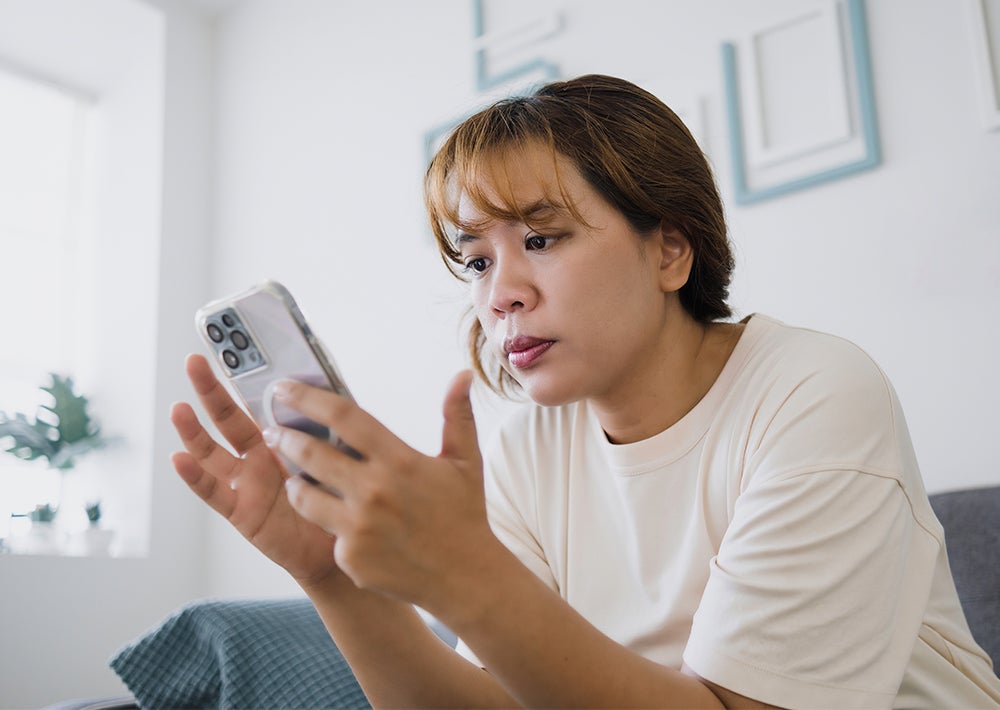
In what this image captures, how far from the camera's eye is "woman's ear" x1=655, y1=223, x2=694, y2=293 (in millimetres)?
1087

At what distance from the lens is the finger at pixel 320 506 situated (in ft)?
1.81

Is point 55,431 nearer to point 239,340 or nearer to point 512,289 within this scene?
point 512,289

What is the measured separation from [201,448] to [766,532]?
1.64 ft

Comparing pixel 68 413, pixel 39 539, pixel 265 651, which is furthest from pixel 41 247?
pixel 265 651

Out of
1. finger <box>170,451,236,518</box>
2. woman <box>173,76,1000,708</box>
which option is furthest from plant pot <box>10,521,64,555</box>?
→ finger <box>170,451,236,518</box>

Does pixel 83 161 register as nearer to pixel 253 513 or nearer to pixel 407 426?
pixel 407 426

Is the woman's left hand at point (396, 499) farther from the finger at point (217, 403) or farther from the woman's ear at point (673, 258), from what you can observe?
the woman's ear at point (673, 258)

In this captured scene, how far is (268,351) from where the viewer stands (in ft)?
2.13

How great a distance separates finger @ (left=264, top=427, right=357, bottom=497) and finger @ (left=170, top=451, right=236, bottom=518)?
7.3 inches

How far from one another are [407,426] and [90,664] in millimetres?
1110

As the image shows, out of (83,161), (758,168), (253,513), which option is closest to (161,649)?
(253,513)

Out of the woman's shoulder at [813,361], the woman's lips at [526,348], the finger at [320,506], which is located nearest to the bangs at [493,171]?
the woman's lips at [526,348]

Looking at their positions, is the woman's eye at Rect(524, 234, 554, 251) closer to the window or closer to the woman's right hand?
the woman's right hand

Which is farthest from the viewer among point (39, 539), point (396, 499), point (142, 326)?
point (142, 326)
